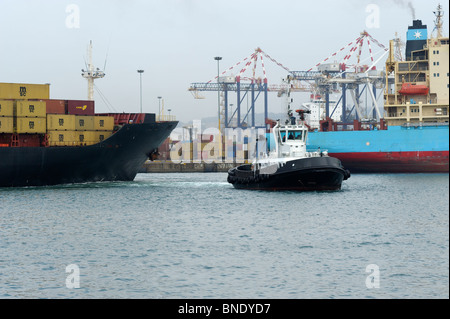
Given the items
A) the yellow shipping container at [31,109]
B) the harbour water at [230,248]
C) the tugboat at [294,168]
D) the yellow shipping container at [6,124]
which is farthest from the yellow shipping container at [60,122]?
the tugboat at [294,168]

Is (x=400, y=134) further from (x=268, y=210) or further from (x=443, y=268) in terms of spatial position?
(x=443, y=268)

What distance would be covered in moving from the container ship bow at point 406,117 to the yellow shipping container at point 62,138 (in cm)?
2897

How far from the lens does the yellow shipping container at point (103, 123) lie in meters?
56.3

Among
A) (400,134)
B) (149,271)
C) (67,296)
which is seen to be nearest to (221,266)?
(149,271)

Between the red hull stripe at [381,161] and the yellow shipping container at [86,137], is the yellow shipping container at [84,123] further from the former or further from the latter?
the red hull stripe at [381,161]

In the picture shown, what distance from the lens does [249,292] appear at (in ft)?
54.4

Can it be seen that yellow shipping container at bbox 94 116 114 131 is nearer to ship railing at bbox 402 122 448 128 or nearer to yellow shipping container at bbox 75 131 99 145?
yellow shipping container at bbox 75 131 99 145

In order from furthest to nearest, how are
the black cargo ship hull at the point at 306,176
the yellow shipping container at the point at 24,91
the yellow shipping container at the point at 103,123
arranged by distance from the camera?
the yellow shipping container at the point at 103,123, the yellow shipping container at the point at 24,91, the black cargo ship hull at the point at 306,176

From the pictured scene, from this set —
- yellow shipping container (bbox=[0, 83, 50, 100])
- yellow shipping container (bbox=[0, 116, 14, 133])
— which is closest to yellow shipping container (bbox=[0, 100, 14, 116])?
yellow shipping container (bbox=[0, 116, 14, 133])

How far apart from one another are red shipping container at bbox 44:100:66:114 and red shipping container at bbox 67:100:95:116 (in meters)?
0.43

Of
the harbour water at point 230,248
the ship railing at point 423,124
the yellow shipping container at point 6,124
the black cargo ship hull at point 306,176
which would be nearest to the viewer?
the harbour water at point 230,248

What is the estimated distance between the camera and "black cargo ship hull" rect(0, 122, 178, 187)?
166 ft

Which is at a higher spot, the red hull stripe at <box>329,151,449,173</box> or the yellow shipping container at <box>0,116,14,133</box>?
the yellow shipping container at <box>0,116,14,133</box>
